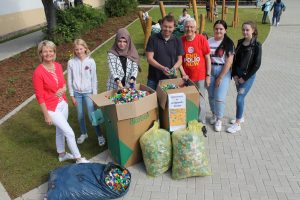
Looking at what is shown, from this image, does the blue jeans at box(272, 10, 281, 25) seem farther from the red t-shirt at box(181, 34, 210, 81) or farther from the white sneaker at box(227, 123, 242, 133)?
the red t-shirt at box(181, 34, 210, 81)

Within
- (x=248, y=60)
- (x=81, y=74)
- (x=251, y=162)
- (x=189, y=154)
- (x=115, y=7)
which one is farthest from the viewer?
(x=115, y=7)

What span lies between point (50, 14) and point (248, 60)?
8874 millimetres

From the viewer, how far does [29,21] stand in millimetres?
16469

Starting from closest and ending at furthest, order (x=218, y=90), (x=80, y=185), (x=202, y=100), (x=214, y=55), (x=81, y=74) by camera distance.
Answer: (x=80, y=185), (x=81, y=74), (x=214, y=55), (x=218, y=90), (x=202, y=100)

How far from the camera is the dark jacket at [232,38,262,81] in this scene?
14.8 ft

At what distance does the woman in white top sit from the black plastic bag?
2221mm

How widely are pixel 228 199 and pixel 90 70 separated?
2.56m

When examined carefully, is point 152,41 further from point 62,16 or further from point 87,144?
point 62,16

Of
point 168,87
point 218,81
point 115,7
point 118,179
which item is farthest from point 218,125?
point 115,7

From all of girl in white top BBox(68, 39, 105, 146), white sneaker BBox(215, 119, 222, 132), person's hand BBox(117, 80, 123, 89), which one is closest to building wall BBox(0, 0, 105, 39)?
girl in white top BBox(68, 39, 105, 146)

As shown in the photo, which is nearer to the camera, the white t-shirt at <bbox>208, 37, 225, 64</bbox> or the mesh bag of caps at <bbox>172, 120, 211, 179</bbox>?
the mesh bag of caps at <bbox>172, 120, 211, 179</bbox>

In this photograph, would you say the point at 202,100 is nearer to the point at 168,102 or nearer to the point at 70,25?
the point at 168,102

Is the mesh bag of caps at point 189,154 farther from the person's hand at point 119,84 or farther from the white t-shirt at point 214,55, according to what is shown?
the white t-shirt at point 214,55

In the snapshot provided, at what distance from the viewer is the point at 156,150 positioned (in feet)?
12.7
